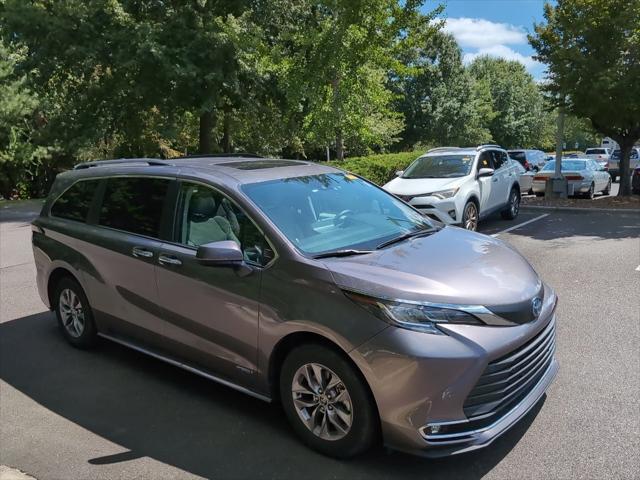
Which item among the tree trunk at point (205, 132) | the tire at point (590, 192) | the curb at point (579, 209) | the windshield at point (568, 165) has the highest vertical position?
the tree trunk at point (205, 132)

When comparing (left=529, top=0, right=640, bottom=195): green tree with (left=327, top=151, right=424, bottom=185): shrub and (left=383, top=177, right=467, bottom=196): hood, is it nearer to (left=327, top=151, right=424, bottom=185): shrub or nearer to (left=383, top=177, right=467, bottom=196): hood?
(left=327, top=151, right=424, bottom=185): shrub

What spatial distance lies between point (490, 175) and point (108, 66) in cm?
1221

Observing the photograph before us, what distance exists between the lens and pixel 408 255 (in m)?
3.51

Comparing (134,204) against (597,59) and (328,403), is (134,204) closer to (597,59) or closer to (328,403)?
(328,403)

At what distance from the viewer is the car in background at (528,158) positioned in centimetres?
2596

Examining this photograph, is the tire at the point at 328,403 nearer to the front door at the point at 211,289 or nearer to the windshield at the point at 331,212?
the front door at the point at 211,289

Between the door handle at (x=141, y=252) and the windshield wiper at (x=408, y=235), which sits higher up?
the windshield wiper at (x=408, y=235)

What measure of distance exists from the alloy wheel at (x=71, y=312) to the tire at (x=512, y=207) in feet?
31.4

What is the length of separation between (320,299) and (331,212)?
1.02 meters

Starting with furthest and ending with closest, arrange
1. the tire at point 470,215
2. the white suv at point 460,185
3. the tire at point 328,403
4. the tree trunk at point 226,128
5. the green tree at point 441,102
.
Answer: the green tree at point 441,102
the tree trunk at point 226,128
the tire at point 470,215
the white suv at point 460,185
the tire at point 328,403

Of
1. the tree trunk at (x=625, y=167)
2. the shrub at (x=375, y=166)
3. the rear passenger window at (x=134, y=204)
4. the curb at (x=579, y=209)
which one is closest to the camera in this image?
the rear passenger window at (x=134, y=204)

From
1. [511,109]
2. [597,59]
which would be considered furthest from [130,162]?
[511,109]

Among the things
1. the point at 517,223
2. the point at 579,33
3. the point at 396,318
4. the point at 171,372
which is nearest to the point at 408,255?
the point at 396,318

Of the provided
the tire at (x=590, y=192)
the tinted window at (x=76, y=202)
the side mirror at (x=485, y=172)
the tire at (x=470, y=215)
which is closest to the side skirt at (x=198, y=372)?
the tinted window at (x=76, y=202)
